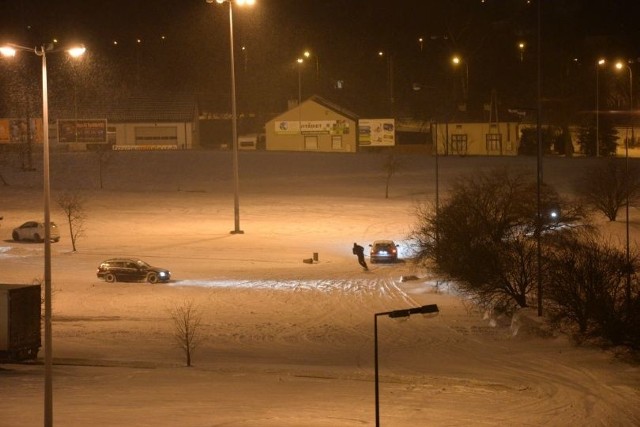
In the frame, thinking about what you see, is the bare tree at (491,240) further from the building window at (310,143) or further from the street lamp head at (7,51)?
the building window at (310,143)

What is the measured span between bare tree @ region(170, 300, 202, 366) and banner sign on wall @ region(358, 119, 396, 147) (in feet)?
196

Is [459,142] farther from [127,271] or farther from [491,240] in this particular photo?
[127,271]

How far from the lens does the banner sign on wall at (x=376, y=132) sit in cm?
9206

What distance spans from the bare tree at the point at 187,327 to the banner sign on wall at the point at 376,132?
59694 mm

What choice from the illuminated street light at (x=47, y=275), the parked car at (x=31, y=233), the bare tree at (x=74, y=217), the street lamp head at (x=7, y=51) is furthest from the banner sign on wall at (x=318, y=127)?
the illuminated street light at (x=47, y=275)

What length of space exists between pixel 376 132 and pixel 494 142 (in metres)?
11.2

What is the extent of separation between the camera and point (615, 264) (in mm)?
27328

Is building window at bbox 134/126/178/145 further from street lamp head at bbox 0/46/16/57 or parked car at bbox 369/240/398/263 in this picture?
street lamp head at bbox 0/46/16/57

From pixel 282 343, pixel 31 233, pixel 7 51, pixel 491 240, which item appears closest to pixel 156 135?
pixel 31 233

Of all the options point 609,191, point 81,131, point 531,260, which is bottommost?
point 531,260

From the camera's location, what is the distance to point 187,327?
25.8 meters

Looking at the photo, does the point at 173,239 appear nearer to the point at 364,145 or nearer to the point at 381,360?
the point at 381,360

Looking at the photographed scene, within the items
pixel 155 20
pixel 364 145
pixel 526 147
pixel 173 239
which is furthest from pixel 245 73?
pixel 173 239

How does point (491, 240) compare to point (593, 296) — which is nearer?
point (593, 296)
